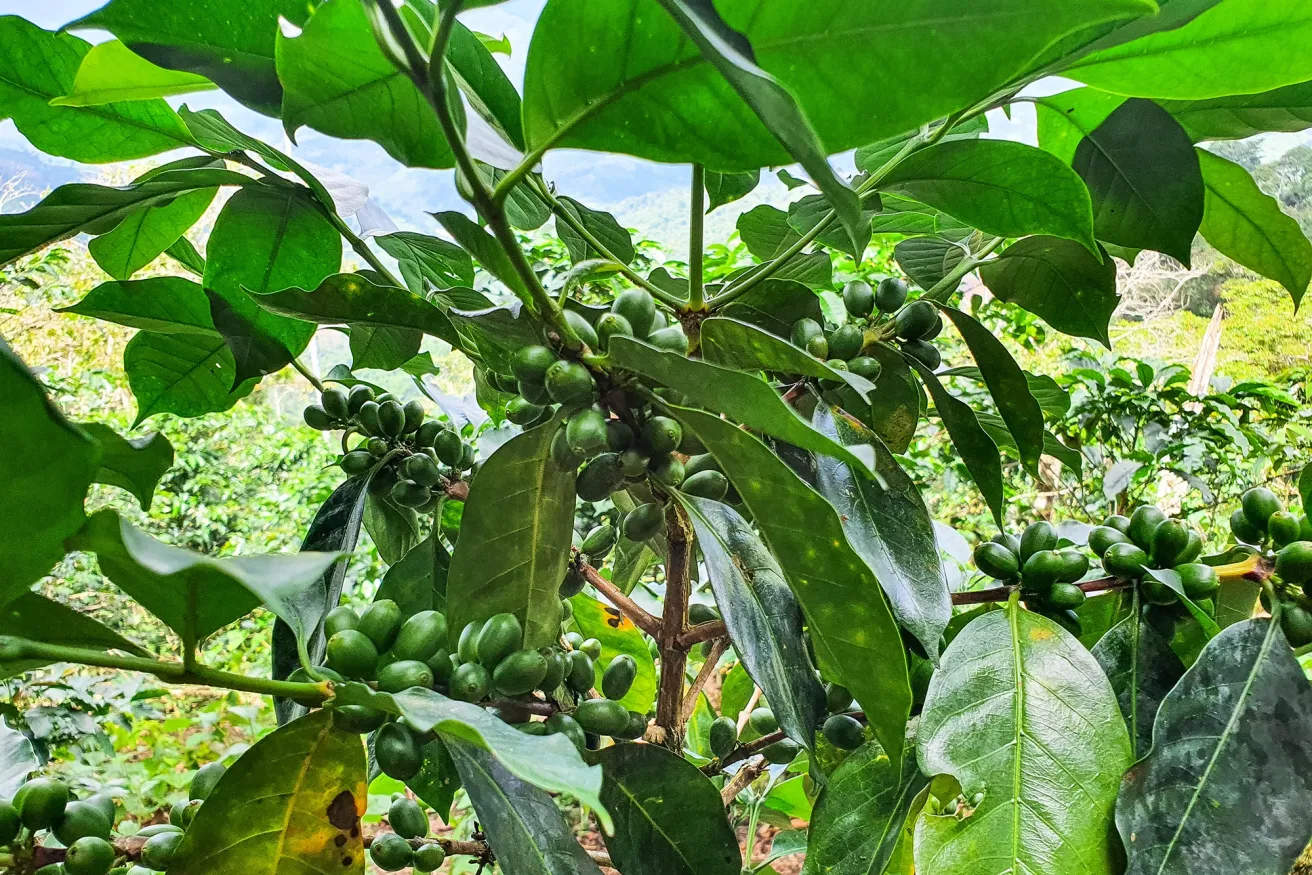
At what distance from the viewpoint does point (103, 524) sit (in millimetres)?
296

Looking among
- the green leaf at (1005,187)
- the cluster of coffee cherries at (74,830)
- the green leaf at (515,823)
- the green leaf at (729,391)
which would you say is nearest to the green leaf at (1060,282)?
the green leaf at (1005,187)

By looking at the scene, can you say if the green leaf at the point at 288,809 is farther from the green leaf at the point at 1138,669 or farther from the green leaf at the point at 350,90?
the green leaf at the point at 1138,669

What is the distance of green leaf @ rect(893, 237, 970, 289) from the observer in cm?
61

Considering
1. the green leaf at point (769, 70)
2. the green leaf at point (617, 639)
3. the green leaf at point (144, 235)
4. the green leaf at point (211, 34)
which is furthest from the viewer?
the green leaf at point (617, 639)

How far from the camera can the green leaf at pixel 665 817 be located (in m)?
0.40

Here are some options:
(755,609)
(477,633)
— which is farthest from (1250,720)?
(477,633)

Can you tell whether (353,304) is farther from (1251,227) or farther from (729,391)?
(1251,227)

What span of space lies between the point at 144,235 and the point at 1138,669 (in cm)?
70

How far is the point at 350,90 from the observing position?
37cm

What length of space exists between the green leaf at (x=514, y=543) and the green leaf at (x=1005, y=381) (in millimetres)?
259

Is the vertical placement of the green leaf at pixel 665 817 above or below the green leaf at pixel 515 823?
below

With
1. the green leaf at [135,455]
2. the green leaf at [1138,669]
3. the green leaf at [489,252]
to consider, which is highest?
the green leaf at [489,252]

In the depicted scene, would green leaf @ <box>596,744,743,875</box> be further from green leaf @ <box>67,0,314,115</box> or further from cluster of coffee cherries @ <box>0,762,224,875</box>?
green leaf @ <box>67,0,314,115</box>

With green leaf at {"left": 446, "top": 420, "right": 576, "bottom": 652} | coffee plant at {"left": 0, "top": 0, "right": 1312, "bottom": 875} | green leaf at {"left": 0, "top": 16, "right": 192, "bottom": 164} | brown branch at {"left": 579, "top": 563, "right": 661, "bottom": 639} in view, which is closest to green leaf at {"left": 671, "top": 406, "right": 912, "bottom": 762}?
coffee plant at {"left": 0, "top": 0, "right": 1312, "bottom": 875}
